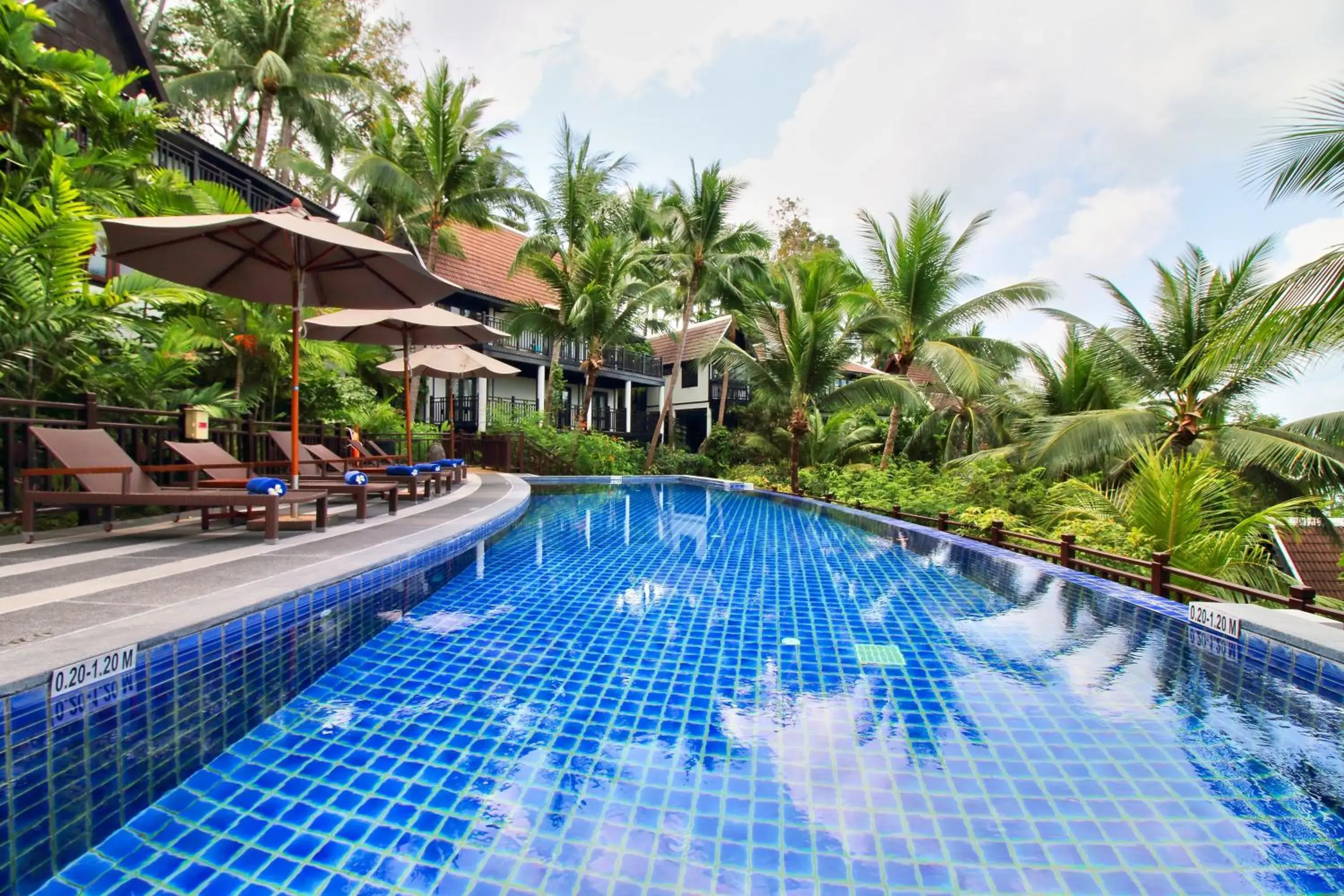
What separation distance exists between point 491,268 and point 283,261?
17301 mm

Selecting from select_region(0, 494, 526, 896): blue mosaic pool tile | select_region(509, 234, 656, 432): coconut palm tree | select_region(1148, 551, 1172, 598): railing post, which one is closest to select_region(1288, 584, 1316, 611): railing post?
select_region(1148, 551, 1172, 598): railing post

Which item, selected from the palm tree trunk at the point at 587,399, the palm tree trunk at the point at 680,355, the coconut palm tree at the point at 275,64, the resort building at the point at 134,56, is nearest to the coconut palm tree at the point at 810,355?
the palm tree trunk at the point at 680,355

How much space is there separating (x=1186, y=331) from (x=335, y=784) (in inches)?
509

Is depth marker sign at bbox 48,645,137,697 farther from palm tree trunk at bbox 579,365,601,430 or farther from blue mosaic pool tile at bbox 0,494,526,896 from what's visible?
palm tree trunk at bbox 579,365,601,430

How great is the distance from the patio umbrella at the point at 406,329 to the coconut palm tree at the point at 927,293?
26.4ft

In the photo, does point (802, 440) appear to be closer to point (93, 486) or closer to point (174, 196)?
point (174, 196)

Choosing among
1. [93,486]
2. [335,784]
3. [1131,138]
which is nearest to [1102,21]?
[1131,138]

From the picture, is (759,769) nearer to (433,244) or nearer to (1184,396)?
(1184,396)

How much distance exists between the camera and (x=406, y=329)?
8070 millimetres

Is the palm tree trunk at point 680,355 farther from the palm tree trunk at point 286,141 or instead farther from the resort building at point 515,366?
the palm tree trunk at point 286,141

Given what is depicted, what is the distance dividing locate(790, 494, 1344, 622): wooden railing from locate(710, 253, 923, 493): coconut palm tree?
5.08 meters

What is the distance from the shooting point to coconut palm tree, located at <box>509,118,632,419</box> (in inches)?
701

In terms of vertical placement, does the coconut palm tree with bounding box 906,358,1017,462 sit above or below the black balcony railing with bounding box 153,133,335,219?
→ below

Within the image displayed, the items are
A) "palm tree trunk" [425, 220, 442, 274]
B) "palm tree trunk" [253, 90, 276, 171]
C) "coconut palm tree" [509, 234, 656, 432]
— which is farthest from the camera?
"palm tree trunk" [253, 90, 276, 171]
